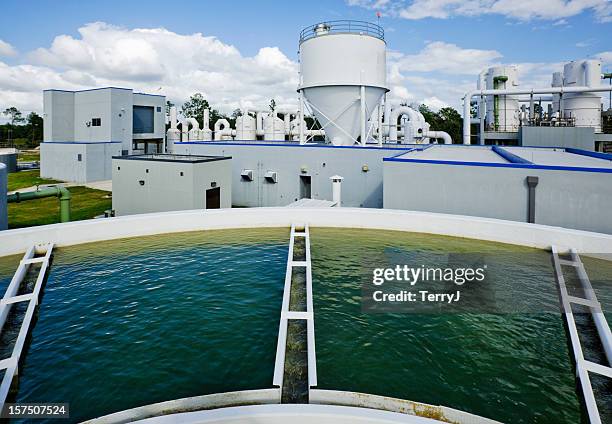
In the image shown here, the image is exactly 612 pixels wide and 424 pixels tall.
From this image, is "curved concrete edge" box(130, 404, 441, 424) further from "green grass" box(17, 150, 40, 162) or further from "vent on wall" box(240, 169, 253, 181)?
"green grass" box(17, 150, 40, 162)

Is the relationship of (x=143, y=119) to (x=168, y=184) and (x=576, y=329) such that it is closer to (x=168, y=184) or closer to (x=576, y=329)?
(x=168, y=184)

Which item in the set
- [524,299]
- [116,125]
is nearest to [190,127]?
[116,125]

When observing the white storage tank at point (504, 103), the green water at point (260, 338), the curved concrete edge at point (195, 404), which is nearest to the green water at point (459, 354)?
the green water at point (260, 338)

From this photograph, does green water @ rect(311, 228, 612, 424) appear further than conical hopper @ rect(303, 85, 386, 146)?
No

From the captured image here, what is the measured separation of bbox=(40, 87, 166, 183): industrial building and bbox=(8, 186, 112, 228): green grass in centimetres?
666

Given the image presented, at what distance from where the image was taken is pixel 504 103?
123ft

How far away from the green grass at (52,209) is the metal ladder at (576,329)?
64.7ft

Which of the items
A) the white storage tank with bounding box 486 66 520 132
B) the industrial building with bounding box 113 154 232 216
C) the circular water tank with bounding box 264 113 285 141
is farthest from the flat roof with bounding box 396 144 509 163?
the white storage tank with bounding box 486 66 520 132

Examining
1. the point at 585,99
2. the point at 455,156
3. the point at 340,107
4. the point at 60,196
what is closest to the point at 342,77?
the point at 340,107

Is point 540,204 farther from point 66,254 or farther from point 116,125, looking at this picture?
point 116,125

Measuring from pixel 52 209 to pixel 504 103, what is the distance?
117 ft

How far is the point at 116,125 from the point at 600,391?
1536 inches

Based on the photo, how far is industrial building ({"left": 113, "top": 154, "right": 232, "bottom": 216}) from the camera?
17828 mm

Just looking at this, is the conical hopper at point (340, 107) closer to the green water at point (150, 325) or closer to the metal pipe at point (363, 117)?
the metal pipe at point (363, 117)
